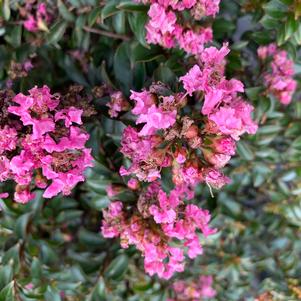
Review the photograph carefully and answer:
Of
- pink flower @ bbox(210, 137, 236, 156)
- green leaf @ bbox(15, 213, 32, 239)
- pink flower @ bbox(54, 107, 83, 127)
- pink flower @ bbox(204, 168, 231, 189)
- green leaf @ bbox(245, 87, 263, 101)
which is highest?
pink flower @ bbox(54, 107, 83, 127)

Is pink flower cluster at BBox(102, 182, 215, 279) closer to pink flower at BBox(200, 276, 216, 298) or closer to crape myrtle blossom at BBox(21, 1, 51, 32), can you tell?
pink flower at BBox(200, 276, 216, 298)

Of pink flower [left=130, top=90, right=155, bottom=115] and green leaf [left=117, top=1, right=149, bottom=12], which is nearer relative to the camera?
pink flower [left=130, top=90, right=155, bottom=115]

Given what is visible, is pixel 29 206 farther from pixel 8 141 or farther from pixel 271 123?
pixel 271 123

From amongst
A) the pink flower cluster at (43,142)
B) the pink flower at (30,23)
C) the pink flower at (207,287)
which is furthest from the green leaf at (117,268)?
the pink flower at (30,23)

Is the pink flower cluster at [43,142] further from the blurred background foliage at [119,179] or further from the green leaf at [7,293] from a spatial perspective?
the green leaf at [7,293]

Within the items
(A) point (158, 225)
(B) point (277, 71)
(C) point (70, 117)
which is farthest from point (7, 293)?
(B) point (277, 71)

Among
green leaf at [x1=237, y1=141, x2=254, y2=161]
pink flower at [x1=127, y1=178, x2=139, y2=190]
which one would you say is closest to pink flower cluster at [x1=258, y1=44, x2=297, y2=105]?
green leaf at [x1=237, y1=141, x2=254, y2=161]
